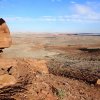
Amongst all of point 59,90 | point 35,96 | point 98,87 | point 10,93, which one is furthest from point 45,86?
point 98,87

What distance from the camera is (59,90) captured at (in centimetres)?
1351

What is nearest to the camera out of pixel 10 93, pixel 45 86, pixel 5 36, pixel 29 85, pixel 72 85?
pixel 10 93

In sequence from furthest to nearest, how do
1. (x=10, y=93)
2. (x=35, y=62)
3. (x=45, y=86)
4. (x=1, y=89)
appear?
(x=35, y=62) → (x=45, y=86) → (x=1, y=89) → (x=10, y=93)

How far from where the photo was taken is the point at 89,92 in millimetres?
15367

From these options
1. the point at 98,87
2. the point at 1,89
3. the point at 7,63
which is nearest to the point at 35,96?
the point at 1,89

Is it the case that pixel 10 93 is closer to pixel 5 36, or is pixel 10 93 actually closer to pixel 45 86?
pixel 45 86

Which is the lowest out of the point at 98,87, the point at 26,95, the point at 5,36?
the point at 98,87

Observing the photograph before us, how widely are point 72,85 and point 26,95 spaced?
218 inches

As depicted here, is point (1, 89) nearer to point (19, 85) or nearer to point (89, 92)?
point (19, 85)

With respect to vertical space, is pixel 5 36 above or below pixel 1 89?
above

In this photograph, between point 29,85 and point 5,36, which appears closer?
point 29,85

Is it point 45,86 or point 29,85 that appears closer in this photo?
point 29,85

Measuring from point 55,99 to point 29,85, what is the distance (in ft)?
4.41

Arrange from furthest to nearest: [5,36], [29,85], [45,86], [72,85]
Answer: [72,85] < [5,36] < [45,86] < [29,85]
